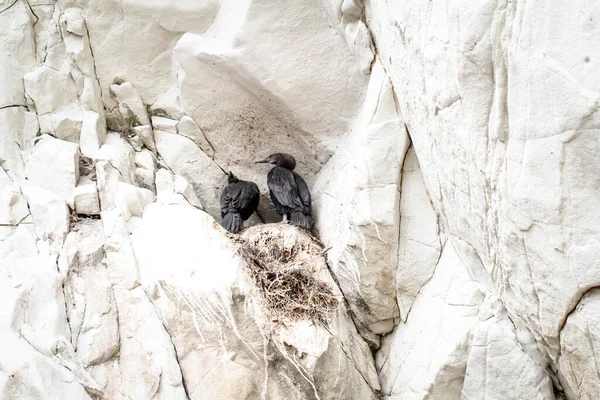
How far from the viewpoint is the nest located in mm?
4938

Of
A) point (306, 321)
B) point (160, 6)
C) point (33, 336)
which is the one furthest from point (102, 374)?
point (160, 6)

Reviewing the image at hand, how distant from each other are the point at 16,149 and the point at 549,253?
4308 mm

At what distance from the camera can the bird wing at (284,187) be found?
5910 millimetres

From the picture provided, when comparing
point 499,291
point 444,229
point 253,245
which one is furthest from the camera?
point 253,245

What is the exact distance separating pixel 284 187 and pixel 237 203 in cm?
47

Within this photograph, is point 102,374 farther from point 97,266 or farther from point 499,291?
point 499,291

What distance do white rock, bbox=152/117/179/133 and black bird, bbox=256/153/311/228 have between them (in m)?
1.01

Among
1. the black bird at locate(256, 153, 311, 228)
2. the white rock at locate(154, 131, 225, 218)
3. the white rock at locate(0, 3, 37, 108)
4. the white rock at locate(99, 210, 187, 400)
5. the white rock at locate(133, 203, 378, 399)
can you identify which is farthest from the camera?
the white rock at locate(154, 131, 225, 218)

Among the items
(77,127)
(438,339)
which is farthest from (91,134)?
(438,339)

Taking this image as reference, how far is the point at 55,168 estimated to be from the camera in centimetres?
541

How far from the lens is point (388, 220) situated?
Answer: 16.1 feet

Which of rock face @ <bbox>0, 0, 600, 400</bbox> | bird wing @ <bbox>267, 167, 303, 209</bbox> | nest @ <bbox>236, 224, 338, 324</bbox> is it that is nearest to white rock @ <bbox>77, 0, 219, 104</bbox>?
rock face @ <bbox>0, 0, 600, 400</bbox>

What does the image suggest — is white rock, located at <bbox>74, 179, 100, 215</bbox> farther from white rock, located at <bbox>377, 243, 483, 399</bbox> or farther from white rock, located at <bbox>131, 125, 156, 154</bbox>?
white rock, located at <bbox>377, 243, 483, 399</bbox>

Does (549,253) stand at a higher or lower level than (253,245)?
higher
